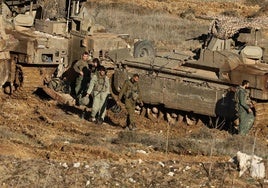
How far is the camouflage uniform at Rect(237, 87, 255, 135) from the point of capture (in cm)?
1456

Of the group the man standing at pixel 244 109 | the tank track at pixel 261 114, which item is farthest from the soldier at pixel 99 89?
the tank track at pixel 261 114

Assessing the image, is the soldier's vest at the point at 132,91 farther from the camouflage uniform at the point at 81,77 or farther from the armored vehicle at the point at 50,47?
the armored vehicle at the point at 50,47

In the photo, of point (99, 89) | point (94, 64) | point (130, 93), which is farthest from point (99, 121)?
point (94, 64)

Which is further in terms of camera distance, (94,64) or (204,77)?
(94,64)

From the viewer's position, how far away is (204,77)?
52.2 feet

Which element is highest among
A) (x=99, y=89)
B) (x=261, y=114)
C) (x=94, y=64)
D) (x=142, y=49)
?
(x=142, y=49)

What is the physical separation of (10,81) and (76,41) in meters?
2.00

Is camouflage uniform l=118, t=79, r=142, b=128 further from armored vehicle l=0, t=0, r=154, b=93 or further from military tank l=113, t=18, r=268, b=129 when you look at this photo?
armored vehicle l=0, t=0, r=154, b=93

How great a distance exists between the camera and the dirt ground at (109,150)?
1067 cm

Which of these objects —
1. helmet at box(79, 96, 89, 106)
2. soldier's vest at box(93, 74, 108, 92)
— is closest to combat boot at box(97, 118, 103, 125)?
soldier's vest at box(93, 74, 108, 92)

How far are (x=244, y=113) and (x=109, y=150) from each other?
11.0ft

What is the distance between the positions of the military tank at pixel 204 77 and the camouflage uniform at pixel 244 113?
48 centimetres

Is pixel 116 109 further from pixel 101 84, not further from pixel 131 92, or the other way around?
pixel 131 92

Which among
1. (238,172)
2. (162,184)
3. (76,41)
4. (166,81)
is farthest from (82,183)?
(76,41)
